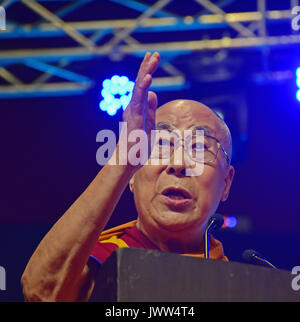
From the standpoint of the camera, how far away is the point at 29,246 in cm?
354

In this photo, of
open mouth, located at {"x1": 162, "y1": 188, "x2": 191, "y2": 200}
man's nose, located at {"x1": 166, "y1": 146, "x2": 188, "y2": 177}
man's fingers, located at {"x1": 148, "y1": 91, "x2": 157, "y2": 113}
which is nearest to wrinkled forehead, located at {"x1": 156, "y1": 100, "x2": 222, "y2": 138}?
man's nose, located at {"x1": 166, "y1": 146, "x2": 188, "y2": 177}

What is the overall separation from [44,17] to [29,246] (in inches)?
62.2

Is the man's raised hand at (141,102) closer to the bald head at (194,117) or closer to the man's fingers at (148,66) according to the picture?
the man's fingers at (148,66)

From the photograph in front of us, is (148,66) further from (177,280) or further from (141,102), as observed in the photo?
(177,280)

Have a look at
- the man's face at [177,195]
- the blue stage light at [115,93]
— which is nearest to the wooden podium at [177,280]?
the man's face at [177,195]

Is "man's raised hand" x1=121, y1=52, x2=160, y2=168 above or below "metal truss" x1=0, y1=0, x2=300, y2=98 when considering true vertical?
below

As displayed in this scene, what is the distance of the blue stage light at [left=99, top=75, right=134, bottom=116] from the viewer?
402 cm

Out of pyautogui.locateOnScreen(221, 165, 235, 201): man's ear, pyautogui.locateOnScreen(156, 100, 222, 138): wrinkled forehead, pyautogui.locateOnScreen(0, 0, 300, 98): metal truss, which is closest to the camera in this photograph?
pyautogui.locateOnScreen(156, 100, 222, 138): wrinkled forehead

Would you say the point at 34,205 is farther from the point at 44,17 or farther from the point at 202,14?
the point at 202,14

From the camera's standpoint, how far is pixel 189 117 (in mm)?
2188

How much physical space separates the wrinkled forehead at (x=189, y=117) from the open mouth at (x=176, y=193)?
10.3 inches

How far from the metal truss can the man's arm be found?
2548mm

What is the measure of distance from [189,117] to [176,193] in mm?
328

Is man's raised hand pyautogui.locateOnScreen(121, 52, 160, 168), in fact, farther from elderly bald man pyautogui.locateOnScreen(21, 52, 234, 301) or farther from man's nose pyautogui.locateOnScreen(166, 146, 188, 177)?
man's nose pyautogui.locateOnScreen(166, 146, 188, 177)
